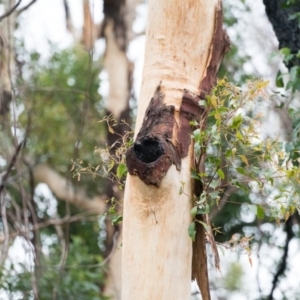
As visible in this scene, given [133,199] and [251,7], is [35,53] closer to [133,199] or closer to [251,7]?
[251,7]

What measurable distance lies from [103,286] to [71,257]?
48.3 inches

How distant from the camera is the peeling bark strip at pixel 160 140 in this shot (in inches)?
66.9

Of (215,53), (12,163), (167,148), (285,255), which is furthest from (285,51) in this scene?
(285,255)

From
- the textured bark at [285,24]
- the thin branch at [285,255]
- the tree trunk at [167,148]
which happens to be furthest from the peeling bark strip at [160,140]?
the thin branch at [285,255]

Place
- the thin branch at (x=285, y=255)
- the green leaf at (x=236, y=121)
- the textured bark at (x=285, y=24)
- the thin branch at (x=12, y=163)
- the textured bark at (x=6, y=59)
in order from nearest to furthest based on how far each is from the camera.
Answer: the green leaf at (x=236, y=121), the thin branch at (x=12, y=163), the textured bark at (x=6, y=59), the textured bark at (x=285, y=24), the thin branch at (x=285, y=255)

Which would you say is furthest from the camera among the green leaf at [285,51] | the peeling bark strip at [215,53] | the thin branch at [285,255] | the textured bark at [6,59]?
the thin branch at [285,255]

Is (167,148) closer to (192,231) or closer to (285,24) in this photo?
(192,231)

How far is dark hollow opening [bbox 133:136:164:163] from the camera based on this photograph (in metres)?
1.70

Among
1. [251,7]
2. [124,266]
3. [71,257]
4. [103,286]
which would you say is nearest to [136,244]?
[124,266]

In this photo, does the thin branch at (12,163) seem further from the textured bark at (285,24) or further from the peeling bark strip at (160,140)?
the textured bark at (285,24)

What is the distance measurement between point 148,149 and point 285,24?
1.61 m

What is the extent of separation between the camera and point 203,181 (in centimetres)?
182

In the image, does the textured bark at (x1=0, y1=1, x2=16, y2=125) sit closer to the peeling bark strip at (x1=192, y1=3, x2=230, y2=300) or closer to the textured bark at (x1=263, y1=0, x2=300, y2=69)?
the peeling bark strip at (x1=192, y1=3, x2=230, y2=300)

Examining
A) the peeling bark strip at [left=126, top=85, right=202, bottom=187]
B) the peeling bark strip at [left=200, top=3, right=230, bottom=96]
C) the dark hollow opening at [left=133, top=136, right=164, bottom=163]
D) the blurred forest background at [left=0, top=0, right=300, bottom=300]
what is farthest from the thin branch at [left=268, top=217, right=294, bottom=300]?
the dark hollow opening at [left=133, top=136, right=164, bottom=163]
